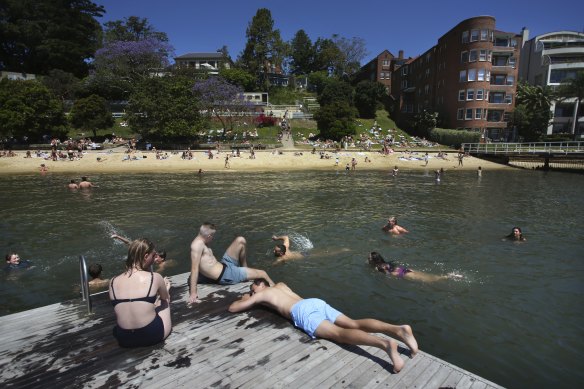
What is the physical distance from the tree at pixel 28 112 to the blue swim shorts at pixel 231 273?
1895 inches

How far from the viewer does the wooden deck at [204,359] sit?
4.82 metres

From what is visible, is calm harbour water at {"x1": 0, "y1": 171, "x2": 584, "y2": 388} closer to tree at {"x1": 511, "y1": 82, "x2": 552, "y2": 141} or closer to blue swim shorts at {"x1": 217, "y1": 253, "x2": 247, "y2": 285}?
blue swim shorts at {"x1": 217, "y1": 253, "x2": 247, "y2": 285}

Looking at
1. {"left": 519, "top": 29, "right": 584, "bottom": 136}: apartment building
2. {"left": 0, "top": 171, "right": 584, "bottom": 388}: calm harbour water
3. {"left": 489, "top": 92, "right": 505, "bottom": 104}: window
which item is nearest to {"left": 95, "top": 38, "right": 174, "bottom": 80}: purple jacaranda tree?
{"left": 0, "top": 171, "right": 584, "bottom": 388}: calm harbour water

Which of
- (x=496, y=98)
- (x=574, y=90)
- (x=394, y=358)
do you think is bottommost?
(x=394, y=358)

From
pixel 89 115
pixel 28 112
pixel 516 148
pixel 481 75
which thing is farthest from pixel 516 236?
pixel 89 115

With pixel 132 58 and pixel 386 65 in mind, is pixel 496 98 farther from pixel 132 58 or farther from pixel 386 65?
pixel 132 58

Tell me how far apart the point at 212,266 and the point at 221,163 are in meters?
34.9

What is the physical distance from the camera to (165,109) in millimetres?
45375

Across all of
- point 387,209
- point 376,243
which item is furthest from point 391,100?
point 376,243

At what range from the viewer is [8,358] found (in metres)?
5.30

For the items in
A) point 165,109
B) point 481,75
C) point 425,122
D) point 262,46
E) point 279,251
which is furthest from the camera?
point 262,46

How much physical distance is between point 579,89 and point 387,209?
5420 cm

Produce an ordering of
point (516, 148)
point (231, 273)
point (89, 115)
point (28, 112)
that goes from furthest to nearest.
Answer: point (89, 115) → point (516, 148) → point (28, 112) → point (231, 273)

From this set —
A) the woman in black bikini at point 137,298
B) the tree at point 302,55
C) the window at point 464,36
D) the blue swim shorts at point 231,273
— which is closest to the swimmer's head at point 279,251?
the blue swim shorts at point 231,273
